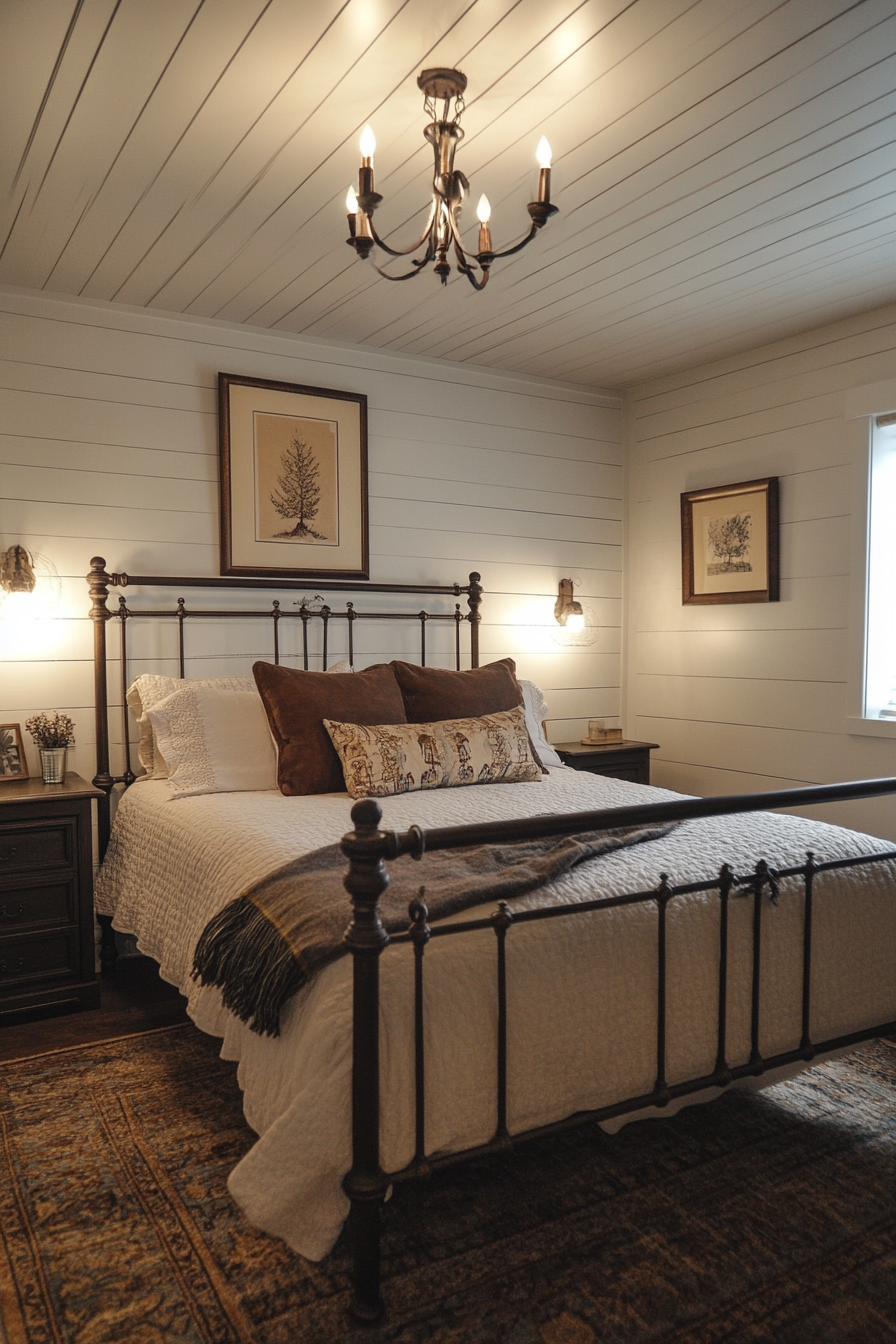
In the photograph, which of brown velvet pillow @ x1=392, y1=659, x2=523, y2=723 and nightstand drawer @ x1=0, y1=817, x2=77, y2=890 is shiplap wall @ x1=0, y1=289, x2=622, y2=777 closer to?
nightstand drawer @ x1=0, y1=817, x2=77, y2=890

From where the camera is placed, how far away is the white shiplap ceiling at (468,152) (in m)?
1.92

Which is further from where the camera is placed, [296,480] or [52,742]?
[296,480]

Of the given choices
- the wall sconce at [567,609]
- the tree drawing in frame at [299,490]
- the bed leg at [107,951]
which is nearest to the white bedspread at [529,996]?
the bed leg at [107,951]

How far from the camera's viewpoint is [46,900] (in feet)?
9.61

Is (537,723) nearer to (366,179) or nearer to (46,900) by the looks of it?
(46,900)

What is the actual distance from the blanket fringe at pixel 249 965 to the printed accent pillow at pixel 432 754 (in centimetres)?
92

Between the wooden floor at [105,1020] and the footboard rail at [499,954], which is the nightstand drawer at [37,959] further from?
the footboard rail at [499,954]

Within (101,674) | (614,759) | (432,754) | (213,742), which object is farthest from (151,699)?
(614,759)

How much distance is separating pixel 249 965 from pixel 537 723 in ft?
6.96

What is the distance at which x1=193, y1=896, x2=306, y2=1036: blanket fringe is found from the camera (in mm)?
1668

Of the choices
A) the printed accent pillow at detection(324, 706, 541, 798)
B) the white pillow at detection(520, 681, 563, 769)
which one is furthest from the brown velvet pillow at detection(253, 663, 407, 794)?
the white pillow at detection(520, 681, 563, 769)

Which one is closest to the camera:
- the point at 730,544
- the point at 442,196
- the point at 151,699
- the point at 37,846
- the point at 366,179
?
the point at 366,179

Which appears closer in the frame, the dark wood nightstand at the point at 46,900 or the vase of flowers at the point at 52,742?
the dark wood nightstand at the point at 46,900

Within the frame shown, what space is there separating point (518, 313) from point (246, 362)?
43.5 inches
